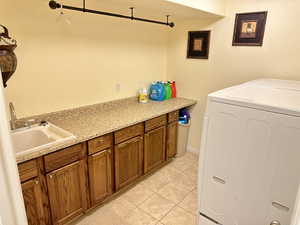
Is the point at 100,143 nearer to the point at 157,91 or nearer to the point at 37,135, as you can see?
the point at 37,135

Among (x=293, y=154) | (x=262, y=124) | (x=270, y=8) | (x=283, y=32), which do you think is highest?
(x=270, y=8)

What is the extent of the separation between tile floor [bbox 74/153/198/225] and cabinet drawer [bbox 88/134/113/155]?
0.70 meters

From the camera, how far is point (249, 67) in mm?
2596

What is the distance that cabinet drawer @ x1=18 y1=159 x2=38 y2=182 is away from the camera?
4.85 ft

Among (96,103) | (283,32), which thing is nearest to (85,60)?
(96,103)

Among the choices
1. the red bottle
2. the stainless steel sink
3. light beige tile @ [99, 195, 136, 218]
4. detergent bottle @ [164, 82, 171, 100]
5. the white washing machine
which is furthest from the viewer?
the red bottle

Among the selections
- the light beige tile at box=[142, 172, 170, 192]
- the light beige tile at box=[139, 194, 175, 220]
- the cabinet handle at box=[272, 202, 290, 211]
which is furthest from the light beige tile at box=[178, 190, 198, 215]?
the cabinet handle at box=[272, 202, 290, 211]

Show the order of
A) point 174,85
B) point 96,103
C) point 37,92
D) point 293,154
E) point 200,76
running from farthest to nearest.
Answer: point 174,85, point 200,76, point 96,103, point 37,92, point 293,154

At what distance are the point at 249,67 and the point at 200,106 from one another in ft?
2.76

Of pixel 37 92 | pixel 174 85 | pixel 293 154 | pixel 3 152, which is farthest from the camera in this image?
pixel 174 85

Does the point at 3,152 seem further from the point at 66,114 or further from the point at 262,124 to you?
the point at 66,114

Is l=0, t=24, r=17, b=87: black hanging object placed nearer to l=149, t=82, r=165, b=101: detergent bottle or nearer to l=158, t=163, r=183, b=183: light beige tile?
l=149, t=82, r=165, b=101: detergent bottle

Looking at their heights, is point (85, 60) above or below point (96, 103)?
above

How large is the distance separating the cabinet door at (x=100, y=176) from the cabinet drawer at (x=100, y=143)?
47 millimetres
